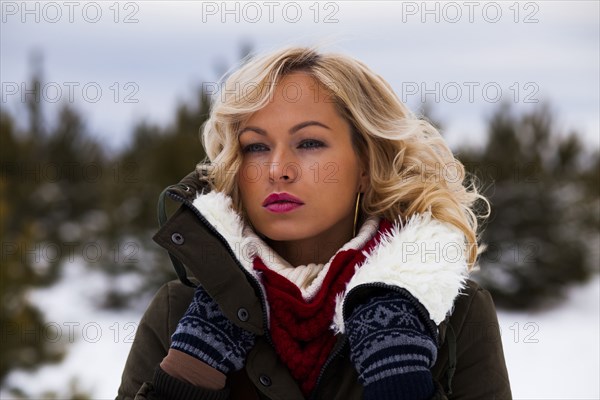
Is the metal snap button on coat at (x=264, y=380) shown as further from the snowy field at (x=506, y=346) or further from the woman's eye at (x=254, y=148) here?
the snowy field at (x=506, y=346)

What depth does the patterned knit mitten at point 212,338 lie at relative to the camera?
195 centimetres

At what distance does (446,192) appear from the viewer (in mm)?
2213

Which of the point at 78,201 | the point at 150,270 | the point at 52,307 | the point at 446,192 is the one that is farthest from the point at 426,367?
the point at 78,201

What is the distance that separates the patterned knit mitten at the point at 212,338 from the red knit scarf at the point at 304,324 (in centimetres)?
9

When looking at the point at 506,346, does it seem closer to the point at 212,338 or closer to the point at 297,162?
the point at 297,162

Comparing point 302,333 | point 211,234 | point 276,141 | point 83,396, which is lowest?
point 83,396

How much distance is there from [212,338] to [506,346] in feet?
21.0

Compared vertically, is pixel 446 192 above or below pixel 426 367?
above

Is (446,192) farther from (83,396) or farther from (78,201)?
(78,201)

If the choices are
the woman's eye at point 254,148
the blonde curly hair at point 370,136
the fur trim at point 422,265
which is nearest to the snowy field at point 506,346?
the blonde curly hair at point 370,136

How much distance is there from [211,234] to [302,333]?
0.37 meters

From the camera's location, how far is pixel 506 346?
25.6 feet

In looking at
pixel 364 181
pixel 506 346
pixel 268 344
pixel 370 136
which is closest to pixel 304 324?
pixel 268 344

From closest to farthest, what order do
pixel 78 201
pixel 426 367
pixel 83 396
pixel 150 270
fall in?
pixel 426 367 → pixel 83 396 → pixel 150 270 → pixel 78 201
